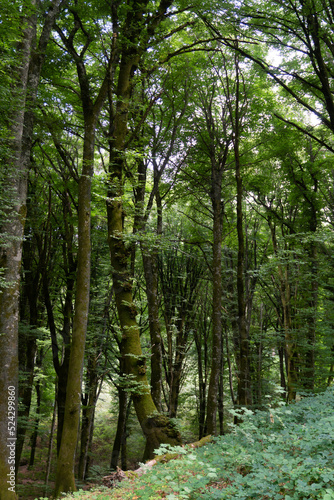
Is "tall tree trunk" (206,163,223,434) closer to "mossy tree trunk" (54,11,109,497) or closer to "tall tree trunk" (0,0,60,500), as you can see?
"mossy tree trunk" (54,11,109,497)

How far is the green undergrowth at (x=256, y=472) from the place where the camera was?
271 cm

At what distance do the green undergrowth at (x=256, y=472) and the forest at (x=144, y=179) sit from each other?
1.36 feet

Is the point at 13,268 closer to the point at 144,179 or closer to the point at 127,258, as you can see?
the point at 127,258

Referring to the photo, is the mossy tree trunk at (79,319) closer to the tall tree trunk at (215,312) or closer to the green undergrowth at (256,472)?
the green undergrowth at (256,472)

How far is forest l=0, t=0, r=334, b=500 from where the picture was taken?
560 centimetres

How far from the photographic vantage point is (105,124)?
30.1ft

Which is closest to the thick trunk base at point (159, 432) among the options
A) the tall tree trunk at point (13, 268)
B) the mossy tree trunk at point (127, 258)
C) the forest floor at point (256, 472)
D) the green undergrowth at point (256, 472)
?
the mossy tree trunk at point (127, 258)

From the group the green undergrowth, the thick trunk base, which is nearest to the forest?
the thick trunk base

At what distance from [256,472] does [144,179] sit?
7262mm

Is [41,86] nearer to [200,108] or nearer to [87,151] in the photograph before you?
[87,151]

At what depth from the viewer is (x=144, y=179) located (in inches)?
350

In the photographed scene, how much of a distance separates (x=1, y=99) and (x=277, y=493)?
5168 millimetres

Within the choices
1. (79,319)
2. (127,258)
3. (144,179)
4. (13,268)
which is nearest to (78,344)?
(79,319)

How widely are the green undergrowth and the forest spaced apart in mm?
414
